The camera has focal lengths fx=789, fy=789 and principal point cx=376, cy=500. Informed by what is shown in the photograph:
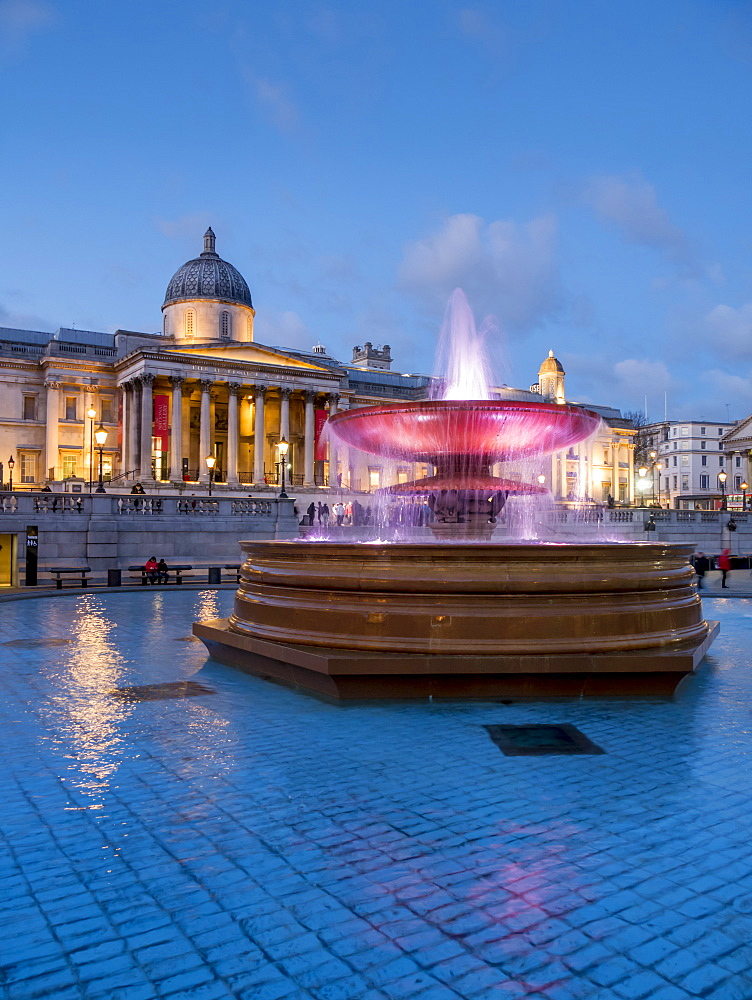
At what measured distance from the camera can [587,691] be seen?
24.1 feet

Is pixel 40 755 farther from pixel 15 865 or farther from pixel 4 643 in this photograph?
pixel 4 643

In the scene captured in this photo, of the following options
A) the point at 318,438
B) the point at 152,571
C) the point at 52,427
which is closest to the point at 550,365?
the point at 318,438

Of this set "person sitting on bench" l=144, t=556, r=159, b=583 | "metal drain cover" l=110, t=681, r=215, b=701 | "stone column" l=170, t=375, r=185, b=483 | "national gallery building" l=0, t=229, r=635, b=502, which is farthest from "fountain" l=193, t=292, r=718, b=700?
"stone column" l=170, t=375, r=185, b=483

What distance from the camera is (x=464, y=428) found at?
1220 centimetres

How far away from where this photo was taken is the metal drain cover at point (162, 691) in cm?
752

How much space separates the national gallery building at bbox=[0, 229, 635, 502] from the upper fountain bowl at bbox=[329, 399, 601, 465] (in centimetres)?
3930

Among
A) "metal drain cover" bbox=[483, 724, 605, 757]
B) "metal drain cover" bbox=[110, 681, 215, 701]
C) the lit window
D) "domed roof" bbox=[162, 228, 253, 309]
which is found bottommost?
"metal drain cover" bbox=[110, 681, 215, 701]

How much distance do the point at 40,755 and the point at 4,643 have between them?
5.98 m

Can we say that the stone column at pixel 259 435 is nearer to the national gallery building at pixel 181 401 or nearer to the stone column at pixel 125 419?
the national gallery building at pixel 181 401

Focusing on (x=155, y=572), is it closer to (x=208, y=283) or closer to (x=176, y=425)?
(x=176, y=425)

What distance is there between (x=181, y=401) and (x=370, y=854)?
54.6m

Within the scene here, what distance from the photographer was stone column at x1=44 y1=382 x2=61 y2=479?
5584cm

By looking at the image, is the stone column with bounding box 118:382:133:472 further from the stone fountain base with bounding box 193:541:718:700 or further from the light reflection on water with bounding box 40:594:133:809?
the stone fountain base with bounding box 193:541:718:700

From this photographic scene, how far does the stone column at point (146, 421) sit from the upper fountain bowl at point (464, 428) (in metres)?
41.5
